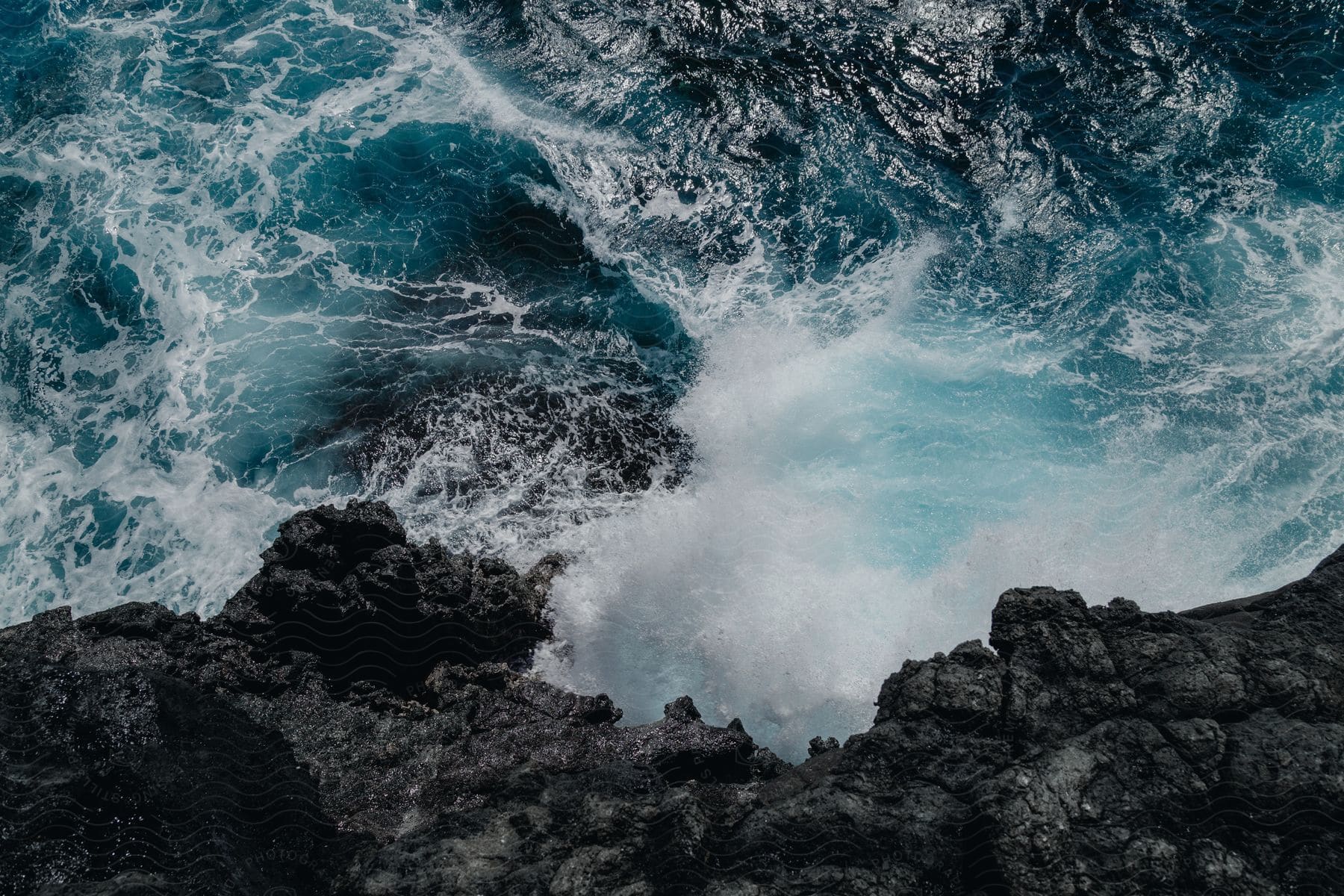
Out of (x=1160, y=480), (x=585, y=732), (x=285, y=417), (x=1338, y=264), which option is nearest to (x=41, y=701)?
(x=585, y=732)

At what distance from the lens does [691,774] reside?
1176 centimetres

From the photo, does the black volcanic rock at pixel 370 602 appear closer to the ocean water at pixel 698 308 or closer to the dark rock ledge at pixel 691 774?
the dark rock ledge at pixel 691 774

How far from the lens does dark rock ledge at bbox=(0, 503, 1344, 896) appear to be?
9.09 meters

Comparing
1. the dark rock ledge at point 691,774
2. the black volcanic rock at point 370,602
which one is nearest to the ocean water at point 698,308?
the black volcanic rock at point 370,602

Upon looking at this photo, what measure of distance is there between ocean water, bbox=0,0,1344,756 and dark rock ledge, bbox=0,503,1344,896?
12.8 feet

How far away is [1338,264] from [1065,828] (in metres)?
16.6

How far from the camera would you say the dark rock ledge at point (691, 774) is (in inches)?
358

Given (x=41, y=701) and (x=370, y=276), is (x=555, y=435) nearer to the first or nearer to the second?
(x=370, y=276)

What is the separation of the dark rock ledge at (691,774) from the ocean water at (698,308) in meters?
3.90

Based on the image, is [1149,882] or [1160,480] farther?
[1160,480]

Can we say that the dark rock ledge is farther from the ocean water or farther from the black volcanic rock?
the ocean water

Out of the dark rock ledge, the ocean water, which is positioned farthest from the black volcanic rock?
the ocean water

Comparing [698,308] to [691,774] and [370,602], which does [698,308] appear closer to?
[370,602]

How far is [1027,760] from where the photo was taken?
9852mm
